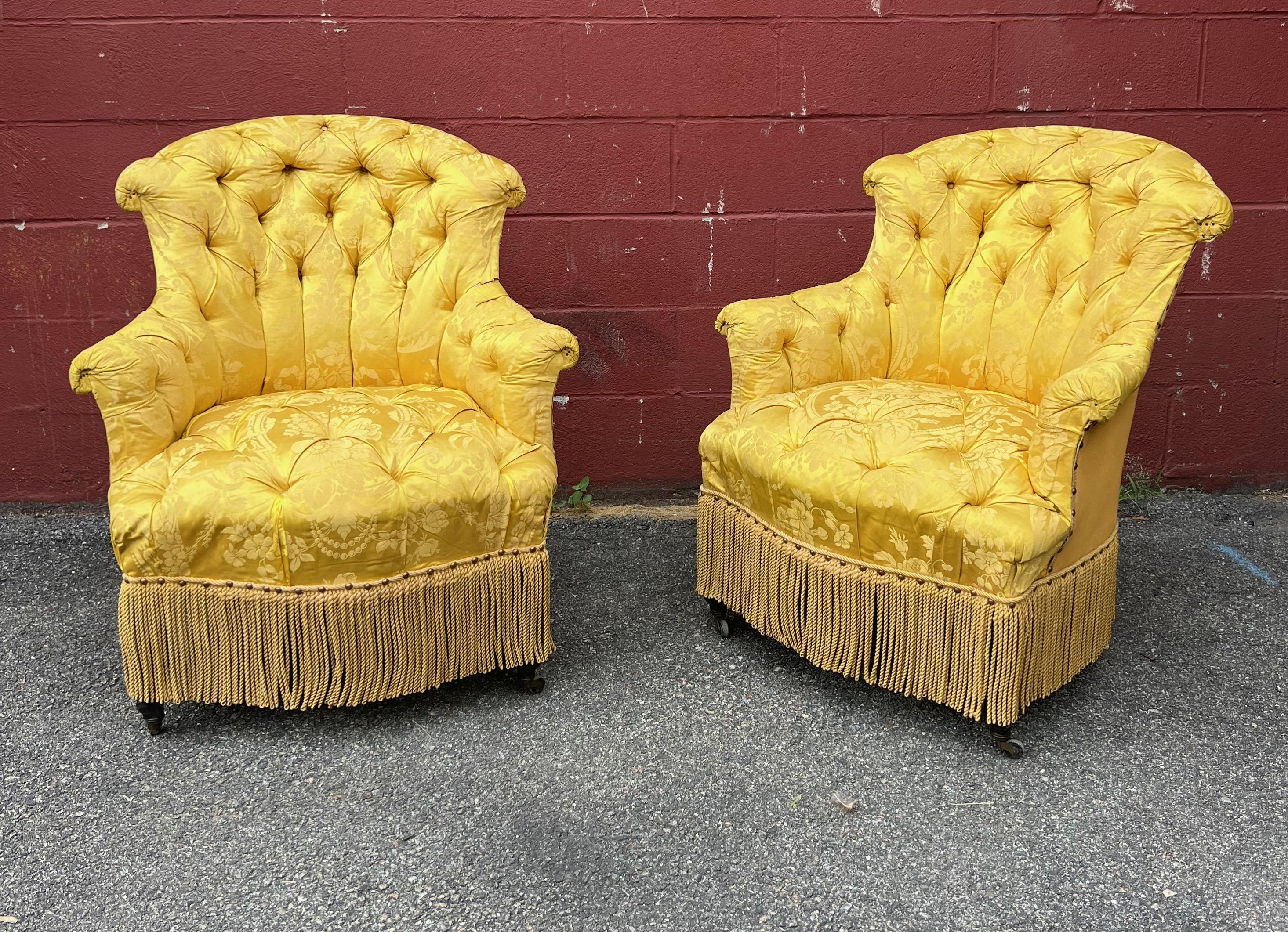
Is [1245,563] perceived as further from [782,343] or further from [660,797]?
[660,797]

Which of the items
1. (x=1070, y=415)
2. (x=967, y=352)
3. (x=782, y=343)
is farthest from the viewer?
(x=967, y=352)

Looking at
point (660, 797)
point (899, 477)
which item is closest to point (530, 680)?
point (660, 797)

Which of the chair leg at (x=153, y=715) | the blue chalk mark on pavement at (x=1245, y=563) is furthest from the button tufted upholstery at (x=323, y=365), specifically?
the blue chalk mark on pavement at (x=1245, y=563)

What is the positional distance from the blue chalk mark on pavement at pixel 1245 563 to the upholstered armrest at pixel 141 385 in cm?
240

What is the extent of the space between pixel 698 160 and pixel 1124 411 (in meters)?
1.38

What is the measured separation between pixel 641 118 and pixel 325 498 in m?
1.51

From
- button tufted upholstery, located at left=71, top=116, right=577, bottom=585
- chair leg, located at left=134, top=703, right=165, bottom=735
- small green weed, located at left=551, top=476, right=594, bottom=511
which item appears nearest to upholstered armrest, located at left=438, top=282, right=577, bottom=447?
button tufted upholstery, located at left=71, top=116, right=577, bottom=585

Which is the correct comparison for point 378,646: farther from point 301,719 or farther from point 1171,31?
point 1171,31

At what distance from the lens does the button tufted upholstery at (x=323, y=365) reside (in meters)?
1.86

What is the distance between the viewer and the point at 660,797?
1.78 m

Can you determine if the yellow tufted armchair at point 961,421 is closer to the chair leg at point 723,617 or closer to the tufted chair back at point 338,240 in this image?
the chair leg at point 723,617

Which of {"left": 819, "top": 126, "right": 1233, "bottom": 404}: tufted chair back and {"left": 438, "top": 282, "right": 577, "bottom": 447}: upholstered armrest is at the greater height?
{"left": 819, "top": 126, "right": 1233, "bottom": 404}: tufted chair back

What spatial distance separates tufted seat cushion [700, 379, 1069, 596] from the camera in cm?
181

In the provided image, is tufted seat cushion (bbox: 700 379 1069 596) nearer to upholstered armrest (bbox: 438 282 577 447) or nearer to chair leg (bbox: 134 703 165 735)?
upholstered armrest (bbox: 438 282 577 447)
